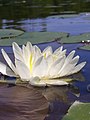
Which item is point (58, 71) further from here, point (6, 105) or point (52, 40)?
point (52, 40)

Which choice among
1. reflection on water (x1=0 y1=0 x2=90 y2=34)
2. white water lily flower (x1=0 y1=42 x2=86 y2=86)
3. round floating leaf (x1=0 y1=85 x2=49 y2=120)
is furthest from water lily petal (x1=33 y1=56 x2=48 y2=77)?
reflection on water (x1=0 y1=0 x2=90 y2=34)

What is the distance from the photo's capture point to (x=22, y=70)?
212 cm

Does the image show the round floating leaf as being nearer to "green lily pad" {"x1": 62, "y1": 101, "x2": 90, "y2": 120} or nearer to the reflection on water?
"green lily pad" {"x1": 62, "y1": 101, "x2": 90, "y2": 120}

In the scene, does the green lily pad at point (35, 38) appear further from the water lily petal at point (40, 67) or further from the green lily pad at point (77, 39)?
the water lily petal at point (40, 67)

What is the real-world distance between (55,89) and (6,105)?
53 centimetres

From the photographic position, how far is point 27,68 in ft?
6.85

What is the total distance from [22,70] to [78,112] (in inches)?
29.1

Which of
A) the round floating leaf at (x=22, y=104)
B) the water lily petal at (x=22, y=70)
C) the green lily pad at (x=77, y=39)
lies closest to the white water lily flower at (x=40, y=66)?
the water lily petal at (x=22, y=70)

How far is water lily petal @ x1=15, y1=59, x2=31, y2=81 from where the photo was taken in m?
2.09

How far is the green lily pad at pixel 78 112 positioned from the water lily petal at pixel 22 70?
2.09 feet

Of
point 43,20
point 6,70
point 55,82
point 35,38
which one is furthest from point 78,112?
point 43,20

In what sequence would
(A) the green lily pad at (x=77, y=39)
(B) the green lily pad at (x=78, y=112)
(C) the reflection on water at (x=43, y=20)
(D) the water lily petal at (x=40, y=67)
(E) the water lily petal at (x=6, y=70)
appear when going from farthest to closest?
(C) the reflection on water at (x=43, y=20), (A) the green lily pad at (x=77, y=39), (E) the water lily petal at (x=6, y=70), (D) the water lily petal at (x=40, y=67), (B) the green lily pad at (x=78, y=112)

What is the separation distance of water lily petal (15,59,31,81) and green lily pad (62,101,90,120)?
64 centimetres

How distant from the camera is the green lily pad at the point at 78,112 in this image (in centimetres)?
141
